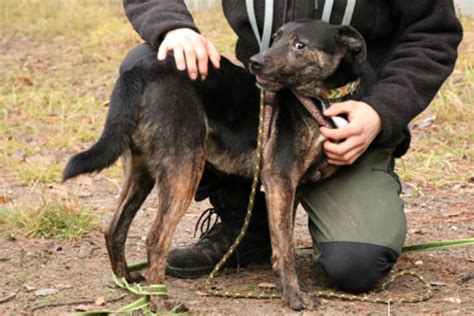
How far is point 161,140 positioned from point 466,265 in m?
1.61

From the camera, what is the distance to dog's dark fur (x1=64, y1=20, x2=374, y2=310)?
3443 mm

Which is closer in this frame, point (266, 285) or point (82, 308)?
point (82, 308)

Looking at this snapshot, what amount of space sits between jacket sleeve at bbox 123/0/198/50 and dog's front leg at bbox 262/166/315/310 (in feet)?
2.47

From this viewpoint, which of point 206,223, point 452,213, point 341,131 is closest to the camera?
point 341,131

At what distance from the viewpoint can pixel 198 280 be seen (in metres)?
3.99

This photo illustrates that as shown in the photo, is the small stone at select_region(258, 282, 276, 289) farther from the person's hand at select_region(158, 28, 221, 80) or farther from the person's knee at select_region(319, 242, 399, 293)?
the person's hand at select_region(158, 28, 221, 80)

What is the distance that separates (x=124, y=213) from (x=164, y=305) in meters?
0.53

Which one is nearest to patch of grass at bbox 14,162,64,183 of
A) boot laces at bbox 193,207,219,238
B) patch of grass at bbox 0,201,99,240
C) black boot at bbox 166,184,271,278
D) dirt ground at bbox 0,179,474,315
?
dirt ground at bbox 0,179,474,315

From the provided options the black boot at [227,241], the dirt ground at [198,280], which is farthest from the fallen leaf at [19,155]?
the black boot at [227,241]

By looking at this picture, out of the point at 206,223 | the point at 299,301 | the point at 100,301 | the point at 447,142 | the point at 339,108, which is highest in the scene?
the point at 339,108

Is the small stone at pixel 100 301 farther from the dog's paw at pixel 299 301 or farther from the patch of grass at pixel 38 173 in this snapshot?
the patch of grass at pixel 38 173

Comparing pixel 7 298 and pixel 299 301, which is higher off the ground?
pixel 7 298

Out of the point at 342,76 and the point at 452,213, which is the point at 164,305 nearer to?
the point at 342,76

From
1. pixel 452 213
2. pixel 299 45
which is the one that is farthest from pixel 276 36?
pixel 452 213
